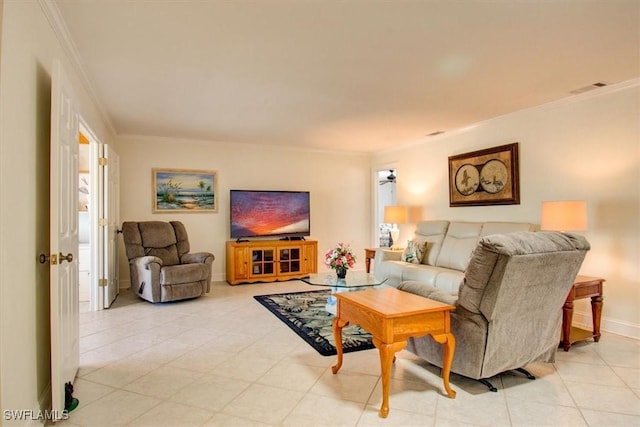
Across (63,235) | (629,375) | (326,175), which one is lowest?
(629,375)

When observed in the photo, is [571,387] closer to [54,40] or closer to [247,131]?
[54,40]

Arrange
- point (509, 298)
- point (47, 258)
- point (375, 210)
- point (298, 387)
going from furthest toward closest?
point (375, 210), point (298, 387), point (509, 298), point (47, 258)

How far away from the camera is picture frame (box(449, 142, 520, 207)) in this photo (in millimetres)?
4445

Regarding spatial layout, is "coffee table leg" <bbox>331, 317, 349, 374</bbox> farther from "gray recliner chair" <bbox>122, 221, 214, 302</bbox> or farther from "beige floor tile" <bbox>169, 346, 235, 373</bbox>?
"gray recliner chair" <bbox>122, 221, 214, 302</bbox>

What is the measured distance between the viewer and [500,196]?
4.59 meters

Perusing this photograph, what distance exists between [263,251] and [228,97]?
2.82 meters

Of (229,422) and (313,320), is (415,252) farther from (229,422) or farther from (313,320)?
(229,422)

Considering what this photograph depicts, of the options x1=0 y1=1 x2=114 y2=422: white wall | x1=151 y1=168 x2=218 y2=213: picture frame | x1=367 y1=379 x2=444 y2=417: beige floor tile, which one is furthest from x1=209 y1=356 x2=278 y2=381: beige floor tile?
x1=151 y1=168 x2=218 y2=213: picture frame

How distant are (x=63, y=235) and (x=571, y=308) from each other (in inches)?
143

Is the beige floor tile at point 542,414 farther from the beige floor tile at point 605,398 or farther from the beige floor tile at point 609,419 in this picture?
the beige floor tile at point 605,398

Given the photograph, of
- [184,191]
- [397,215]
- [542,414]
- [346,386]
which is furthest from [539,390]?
[184,191]

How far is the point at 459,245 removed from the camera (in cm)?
461

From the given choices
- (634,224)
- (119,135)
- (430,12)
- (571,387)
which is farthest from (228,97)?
(634,224)

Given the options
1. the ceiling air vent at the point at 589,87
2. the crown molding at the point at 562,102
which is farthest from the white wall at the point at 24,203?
the crown molding at the point at 562,102
